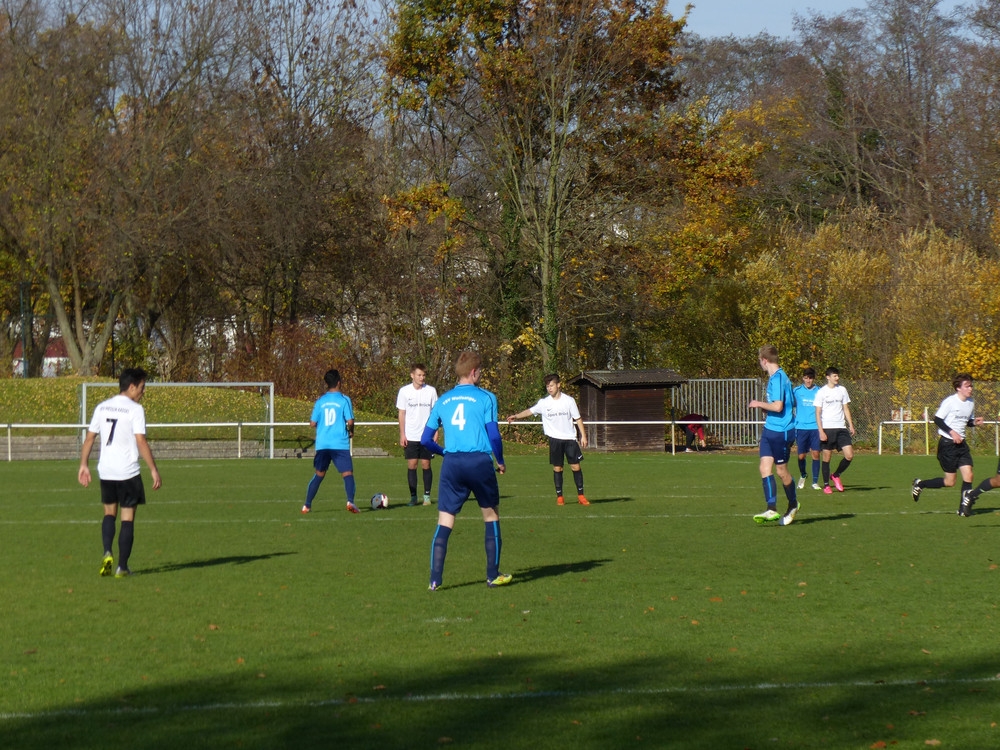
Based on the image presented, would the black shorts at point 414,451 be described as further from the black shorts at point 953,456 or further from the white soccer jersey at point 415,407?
the black shorts at point 953,456

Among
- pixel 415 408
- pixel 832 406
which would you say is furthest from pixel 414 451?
pixel 832 406

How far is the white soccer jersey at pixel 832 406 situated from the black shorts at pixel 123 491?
12704 millimetres

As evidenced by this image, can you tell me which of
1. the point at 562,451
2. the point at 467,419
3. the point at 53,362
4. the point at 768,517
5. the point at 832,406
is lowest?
the point at 768,517

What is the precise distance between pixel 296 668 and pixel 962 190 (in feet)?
153

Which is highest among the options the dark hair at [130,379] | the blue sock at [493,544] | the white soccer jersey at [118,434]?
the dark hair at [130,379]

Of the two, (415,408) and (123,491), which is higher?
(415,408)

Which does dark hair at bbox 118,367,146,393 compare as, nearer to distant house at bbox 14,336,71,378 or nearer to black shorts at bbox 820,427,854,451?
black shorts at bbox 820,427,854,451

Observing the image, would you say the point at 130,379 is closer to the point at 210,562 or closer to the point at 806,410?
the point at 210,562

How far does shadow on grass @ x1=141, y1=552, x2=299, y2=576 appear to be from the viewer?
39.5 feet

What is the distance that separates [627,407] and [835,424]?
16.0m

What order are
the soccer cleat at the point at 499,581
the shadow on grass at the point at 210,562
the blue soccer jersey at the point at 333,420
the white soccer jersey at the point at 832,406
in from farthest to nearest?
1. the white soccer jersey at the point at 832,406
2. the blue soccer jersey at the point at 333,420
3. the shadow on grass at the point at 210,562
4. the soccer cleat at the point at 499,581

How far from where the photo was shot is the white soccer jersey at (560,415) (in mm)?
18609

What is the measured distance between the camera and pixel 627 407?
1470 inches

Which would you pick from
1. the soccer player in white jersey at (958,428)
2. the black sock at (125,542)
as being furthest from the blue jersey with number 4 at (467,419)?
the soccer player in white jersey at (958,428)
